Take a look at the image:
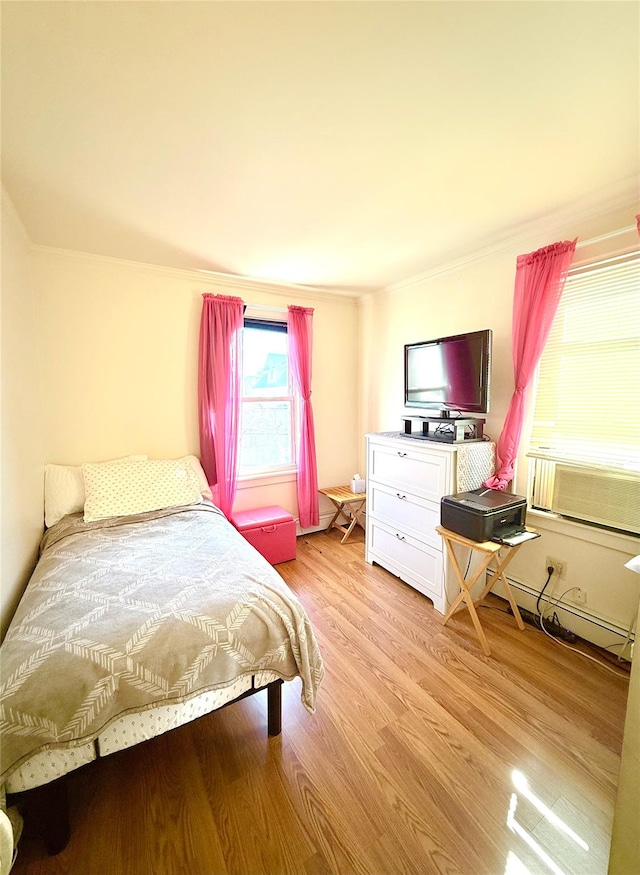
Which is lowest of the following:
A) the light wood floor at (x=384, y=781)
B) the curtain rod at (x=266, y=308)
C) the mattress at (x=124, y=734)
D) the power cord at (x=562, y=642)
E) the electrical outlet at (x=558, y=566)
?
the light wood floor at (x=384, y=781)

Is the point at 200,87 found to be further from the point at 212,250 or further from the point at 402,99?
the point at 212,250

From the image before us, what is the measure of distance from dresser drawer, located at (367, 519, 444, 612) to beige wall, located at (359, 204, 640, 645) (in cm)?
55

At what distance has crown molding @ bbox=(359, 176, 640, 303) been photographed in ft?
5.40

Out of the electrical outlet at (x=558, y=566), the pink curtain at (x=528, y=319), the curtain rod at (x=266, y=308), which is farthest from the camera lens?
the curtain rod at (x=266, y=308)

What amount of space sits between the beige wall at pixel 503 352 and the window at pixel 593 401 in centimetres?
10

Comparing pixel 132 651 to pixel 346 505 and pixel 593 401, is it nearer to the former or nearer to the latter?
pixel 593 401

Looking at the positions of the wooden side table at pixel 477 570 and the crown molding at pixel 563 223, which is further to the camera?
the wooden side table at pixel 477 570

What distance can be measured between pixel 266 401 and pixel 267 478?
75 cm

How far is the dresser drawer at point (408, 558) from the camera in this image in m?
2.21

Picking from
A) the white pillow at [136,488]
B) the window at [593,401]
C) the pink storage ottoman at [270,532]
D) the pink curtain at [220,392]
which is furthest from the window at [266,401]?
the window at [593,401]

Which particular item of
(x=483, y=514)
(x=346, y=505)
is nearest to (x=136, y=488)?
(x=346, y=505)

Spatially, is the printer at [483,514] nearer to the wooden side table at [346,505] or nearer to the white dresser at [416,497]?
the white dresser at [416,497]

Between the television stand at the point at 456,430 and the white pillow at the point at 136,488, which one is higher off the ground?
the television stand at the point at 456,430

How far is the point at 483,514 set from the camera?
1.78 meters
